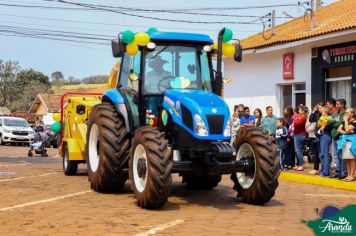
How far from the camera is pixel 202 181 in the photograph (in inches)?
414

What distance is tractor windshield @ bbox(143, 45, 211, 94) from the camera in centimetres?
926

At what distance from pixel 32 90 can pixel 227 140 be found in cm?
7556

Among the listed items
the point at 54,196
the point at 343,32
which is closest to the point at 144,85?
the point at 54,196

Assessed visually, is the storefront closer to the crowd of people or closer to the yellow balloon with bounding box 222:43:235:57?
the crowd of people

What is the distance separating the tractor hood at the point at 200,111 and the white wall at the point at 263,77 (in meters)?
11.4

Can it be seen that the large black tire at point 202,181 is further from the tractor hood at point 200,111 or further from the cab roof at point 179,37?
the cab roof at point 179,37

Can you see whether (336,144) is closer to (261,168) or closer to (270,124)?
(270,124)

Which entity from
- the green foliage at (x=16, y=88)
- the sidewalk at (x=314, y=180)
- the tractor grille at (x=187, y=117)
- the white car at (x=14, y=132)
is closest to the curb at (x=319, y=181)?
the sidewalk at (x=314, y=180)

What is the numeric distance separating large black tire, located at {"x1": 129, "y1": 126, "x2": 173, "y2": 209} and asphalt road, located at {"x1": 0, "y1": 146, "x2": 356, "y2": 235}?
0.63 ft

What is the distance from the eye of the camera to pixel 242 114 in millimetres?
15820

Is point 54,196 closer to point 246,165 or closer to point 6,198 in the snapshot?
point 6,198

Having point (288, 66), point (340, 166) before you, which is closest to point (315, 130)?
point (340, 166)

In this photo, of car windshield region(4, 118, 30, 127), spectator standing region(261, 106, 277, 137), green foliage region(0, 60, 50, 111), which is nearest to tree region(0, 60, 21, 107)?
green foliage region(0, 60, 50, 111)

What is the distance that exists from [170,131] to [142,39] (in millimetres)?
1497
